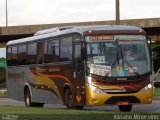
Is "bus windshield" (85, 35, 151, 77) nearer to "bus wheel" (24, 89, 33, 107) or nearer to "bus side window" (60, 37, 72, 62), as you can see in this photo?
"bus side window" (60, 37, 72, 62)

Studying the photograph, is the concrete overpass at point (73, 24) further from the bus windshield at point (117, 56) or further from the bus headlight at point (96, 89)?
the bus headlight at point (96, 89)

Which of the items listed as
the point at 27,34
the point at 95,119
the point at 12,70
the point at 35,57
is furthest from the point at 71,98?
the point at 27,34

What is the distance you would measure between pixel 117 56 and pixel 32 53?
20.6 ft

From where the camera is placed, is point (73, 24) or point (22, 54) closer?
point (22, 54)

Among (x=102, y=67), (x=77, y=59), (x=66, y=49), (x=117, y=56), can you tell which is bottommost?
(x=102, y=67)

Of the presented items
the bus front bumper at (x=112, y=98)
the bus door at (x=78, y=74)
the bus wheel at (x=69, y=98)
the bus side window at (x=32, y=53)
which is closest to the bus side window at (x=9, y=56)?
the bus side window at (x=32, y=53)

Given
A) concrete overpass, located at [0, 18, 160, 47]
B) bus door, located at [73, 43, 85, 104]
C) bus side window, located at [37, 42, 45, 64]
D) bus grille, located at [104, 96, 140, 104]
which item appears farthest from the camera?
concrete overpass, located at [0, 18, 160, 47]

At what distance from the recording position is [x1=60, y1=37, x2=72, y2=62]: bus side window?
24375 millimetres

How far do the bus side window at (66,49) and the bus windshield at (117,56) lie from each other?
1316 mm

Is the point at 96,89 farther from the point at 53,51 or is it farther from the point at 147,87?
the point at 53,51

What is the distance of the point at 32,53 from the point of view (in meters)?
28.4

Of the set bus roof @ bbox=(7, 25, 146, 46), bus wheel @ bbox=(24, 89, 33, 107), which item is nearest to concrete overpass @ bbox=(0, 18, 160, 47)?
bus wheel @ bbox=(24, 89, 33, 107)

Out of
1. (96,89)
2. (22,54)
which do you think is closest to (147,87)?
(96,89)

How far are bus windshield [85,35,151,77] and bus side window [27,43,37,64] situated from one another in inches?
208
